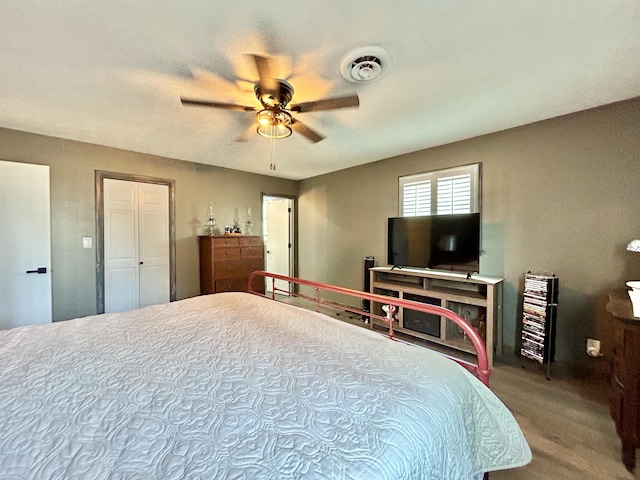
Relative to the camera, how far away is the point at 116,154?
352 centimetres

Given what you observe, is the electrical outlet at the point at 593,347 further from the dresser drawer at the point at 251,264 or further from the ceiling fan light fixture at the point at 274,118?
the dresser drawer at the point at 251,264

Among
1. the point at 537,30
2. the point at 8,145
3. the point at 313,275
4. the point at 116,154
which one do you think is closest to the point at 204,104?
the point at 537,30

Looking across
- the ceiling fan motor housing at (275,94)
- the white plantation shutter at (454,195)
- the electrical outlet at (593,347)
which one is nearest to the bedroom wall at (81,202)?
the ceiling fan motor housing at (275,94)

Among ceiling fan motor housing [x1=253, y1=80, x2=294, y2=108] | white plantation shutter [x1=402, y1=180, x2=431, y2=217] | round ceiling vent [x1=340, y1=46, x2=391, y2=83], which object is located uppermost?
round ceiling vent [x1=340, y1=46, x2=391, y2=83]

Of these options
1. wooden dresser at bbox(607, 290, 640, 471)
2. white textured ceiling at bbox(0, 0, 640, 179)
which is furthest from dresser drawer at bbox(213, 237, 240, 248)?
wooden dresser at bbox(607, 290, 640, 471)

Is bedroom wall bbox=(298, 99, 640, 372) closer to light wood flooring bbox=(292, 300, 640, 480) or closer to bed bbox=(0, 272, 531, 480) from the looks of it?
light wood flooring bbox=(292, 300, 640, 480)

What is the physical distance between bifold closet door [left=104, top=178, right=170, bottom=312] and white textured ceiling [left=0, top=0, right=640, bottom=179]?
101 cm

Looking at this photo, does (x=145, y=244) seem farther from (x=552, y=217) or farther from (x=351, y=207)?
(x=552, y=217)

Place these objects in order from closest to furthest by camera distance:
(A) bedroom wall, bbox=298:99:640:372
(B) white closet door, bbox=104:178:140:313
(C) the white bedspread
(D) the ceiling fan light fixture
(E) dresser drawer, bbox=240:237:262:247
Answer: (C) the white bedspread, (D) the ceiling fan light fixture, (A) bedroom wall, bbox=298:99:640:372, (B) white closet door, bbox=104:178:140:313, (E) dresser drawer, bbox=240:237:262:247

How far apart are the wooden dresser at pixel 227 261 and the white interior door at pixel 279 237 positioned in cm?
106

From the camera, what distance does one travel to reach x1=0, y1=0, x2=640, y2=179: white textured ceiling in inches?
54.0

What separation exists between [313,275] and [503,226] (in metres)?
3.24

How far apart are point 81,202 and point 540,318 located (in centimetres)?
514

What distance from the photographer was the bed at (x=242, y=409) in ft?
2.21
